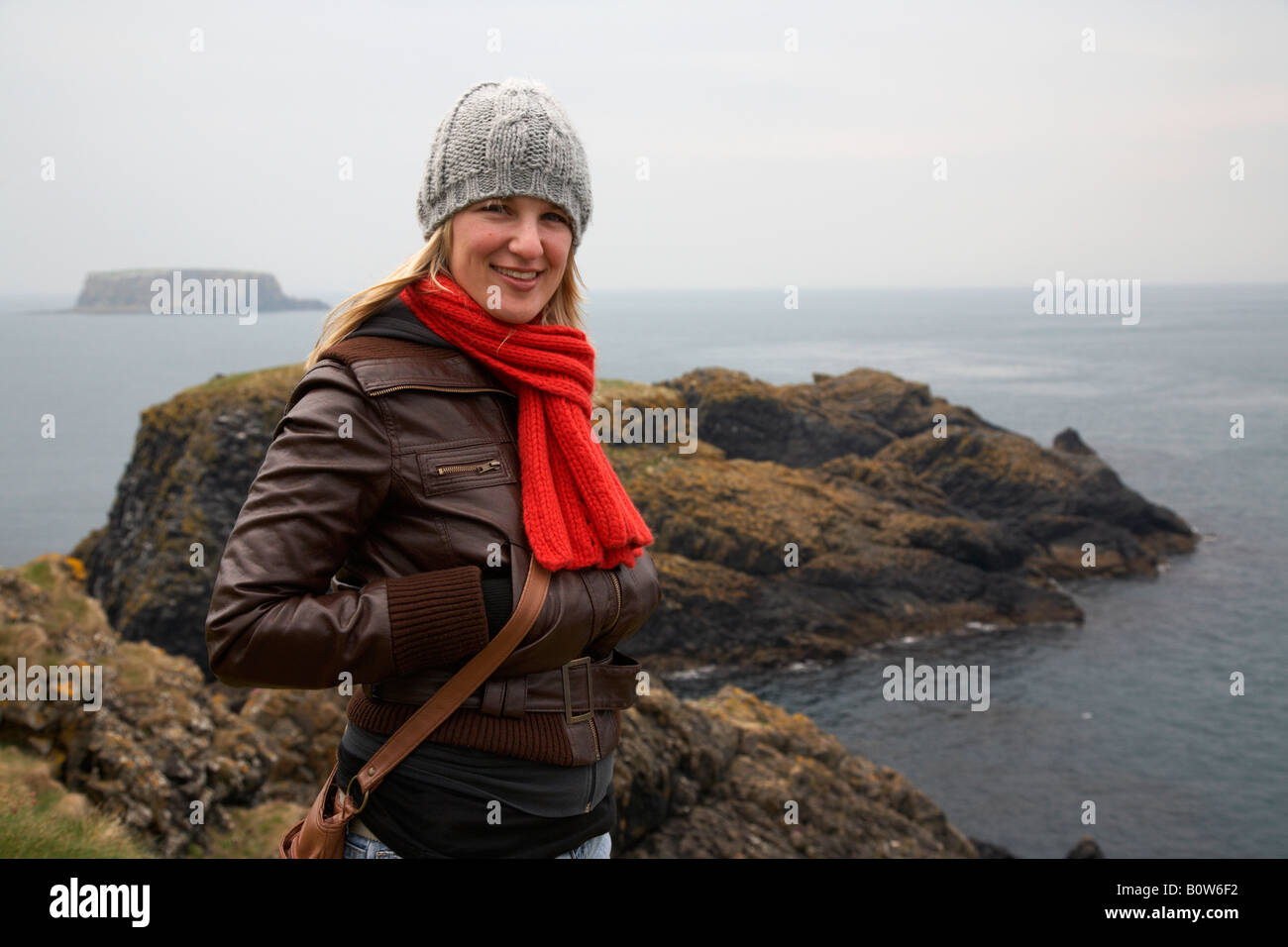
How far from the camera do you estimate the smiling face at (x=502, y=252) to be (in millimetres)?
2748

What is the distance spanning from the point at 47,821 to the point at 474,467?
404 cm

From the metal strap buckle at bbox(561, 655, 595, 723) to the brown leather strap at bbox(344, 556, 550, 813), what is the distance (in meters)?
0.23

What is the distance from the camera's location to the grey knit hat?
270 centimetres

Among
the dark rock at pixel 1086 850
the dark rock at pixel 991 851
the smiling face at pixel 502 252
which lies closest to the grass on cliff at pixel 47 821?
the smiling face at pixel 502 252

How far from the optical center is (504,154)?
106 inches

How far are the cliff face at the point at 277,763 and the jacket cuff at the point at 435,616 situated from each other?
329cm

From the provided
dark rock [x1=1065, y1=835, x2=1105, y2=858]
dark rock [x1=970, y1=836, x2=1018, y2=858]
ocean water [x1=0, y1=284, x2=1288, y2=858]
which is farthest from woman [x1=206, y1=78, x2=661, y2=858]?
dark rock [x1=1065, y1=835, x2=1105, y2=858]

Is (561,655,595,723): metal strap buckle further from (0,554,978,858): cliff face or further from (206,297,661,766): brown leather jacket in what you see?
(0,554,978,858): cliff face

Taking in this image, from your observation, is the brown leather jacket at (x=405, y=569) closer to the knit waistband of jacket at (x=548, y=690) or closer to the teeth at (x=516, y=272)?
the knit waistband of jacket at (x=548, y=690)

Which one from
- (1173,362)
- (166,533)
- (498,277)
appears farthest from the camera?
(1173,362)
